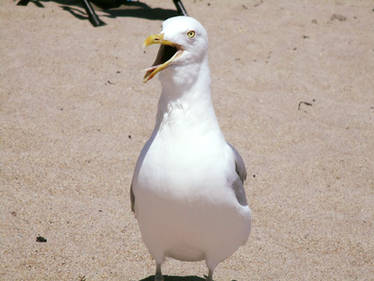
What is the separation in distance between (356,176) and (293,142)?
27.6 inches

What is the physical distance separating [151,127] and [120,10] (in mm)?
3831

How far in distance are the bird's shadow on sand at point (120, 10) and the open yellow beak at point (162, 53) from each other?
17.0 ft

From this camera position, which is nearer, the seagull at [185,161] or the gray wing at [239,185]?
the seagull at [185,161]

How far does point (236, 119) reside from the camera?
16.8 feet

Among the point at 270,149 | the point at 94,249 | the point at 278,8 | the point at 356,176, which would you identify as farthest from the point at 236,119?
the point at 278,8

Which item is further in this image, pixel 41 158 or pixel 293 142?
pixel 293 142

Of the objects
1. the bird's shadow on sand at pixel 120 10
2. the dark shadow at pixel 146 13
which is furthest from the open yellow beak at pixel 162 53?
the dark shadow at pixel 146 13

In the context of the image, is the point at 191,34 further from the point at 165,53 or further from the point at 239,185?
the point at 239,185

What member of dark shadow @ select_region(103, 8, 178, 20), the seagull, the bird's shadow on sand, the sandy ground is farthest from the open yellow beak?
dark shadow @ select_region(103, 8, 178, 20)

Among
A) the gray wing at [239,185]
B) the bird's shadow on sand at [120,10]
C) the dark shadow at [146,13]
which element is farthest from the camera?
the dark shadow at [146,13]

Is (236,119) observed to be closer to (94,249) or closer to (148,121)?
(148,121)

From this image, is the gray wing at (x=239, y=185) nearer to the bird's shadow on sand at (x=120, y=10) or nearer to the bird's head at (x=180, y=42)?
the bird's head at (x=180, y=42)

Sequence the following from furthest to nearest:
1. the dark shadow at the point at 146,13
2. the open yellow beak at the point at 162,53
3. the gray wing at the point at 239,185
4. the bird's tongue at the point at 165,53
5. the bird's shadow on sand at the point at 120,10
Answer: the dark shadow at the point at 146,13 → the bird's shadow on sand at the point at 120,10 → the gray wing at the point at 239,185 → the bird's tongue at the point at 165,53 → the open yellow beak at the point at 162,53

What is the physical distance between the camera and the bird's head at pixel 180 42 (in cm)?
221
